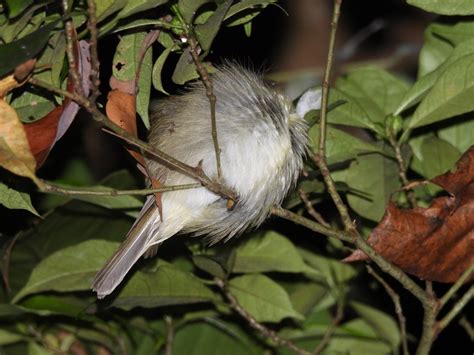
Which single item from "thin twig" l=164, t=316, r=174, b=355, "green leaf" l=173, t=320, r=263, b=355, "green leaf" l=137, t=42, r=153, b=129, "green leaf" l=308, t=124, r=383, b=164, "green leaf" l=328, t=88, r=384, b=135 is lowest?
"green leaf" l=173, t=320, r=263, b=355

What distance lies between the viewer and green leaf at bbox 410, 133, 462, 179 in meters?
2.20

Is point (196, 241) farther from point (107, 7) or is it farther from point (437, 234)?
point (107, 7)

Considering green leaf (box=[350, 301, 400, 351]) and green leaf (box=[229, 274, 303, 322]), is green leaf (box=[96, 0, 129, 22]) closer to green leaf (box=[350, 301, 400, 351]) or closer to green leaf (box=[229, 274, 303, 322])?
green leaf (box=[229, 274, 303, 322])

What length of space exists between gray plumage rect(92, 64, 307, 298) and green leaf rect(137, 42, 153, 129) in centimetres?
22

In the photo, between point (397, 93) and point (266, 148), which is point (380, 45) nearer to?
point (397, 93)

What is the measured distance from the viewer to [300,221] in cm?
183

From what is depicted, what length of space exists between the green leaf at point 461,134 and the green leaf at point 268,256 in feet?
1.54

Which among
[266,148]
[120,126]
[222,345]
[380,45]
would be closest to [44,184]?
[120,126]

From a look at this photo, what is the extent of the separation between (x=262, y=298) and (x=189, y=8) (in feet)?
2.79

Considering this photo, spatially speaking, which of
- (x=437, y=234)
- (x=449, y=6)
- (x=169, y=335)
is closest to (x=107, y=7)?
(x=449, y=6)

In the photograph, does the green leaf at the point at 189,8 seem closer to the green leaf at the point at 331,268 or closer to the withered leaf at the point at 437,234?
the withered leaf at the point at 437,234

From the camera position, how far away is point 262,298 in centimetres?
228

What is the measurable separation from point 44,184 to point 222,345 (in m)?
1.07

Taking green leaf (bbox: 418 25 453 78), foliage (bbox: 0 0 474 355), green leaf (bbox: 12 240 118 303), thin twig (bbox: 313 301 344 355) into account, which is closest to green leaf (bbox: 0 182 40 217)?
foliage (bbox: 0 0 474 355)
